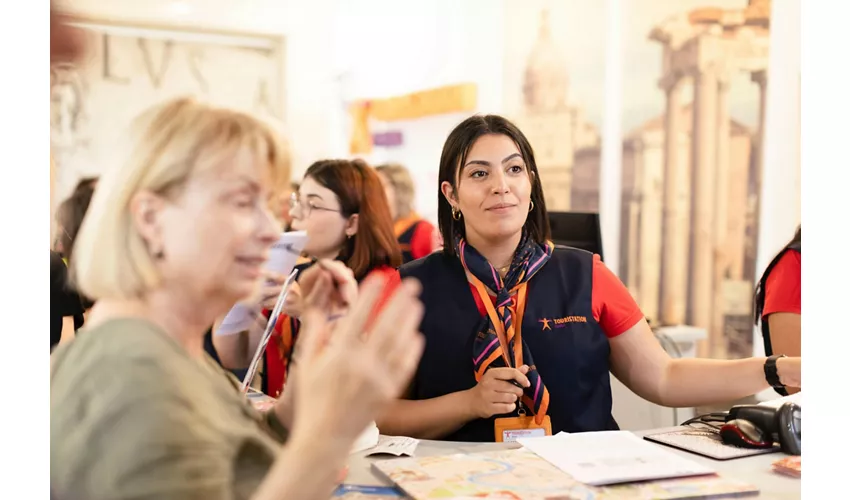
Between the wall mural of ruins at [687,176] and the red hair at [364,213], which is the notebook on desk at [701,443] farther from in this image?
the wall mural of ruins at [687,176]

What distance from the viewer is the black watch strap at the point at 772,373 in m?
1.43

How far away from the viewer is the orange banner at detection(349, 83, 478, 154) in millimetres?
1714

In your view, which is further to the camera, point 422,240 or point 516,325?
point 422,240

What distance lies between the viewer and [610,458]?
1135 mm

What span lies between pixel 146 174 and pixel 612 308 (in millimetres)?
1226

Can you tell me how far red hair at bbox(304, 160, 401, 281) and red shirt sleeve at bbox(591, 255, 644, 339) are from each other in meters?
0.47

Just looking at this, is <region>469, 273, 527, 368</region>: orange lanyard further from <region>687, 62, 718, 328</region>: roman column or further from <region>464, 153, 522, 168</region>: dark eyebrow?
<region>687, 62, 718, 328</region>: roman column

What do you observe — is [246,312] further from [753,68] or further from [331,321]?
[753,68]

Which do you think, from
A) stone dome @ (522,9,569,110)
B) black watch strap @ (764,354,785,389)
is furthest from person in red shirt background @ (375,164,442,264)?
black watch strap @ (764,354,785,389)

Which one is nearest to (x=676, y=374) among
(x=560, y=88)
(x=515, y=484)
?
(x=515, y=484)

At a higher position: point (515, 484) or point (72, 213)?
point (72, 213)

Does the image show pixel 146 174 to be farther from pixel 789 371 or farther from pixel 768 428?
pixel 789 371
